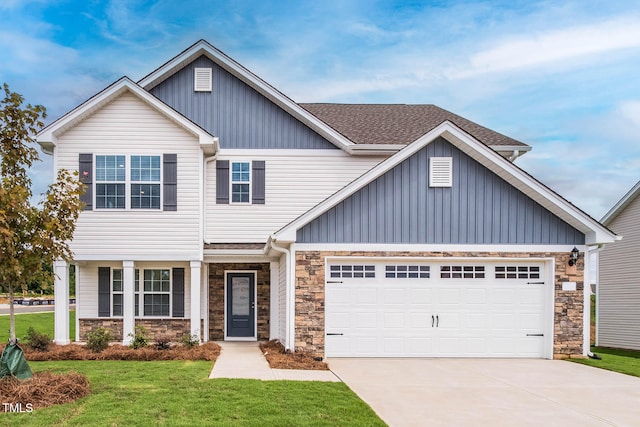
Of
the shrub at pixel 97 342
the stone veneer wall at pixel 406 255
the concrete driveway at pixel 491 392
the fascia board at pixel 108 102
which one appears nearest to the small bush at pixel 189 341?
the shrub at pixel 97 342

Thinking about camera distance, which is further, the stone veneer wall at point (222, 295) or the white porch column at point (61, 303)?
the stone veneer wall at point (222, 295)

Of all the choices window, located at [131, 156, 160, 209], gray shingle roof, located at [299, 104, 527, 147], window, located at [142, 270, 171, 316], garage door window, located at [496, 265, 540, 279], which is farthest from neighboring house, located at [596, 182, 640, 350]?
window, located at [131, 156, 160, 209]

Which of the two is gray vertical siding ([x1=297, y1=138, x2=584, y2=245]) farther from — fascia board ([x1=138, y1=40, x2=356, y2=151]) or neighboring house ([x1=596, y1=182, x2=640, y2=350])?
neighboring house ([x1=596, y1=182, x2=640, y2=350])

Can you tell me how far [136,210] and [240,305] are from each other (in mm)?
4438

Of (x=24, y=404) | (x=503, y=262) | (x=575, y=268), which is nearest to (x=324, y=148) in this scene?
(x=503, y=262)

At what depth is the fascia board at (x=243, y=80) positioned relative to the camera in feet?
56.2

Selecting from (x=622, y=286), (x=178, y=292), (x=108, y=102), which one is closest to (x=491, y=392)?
(x=178, y=292)

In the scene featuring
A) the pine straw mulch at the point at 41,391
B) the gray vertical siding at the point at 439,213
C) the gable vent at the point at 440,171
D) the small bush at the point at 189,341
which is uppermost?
the gable vent at the point at 440,171

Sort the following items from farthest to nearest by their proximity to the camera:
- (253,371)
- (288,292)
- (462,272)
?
(462,272), (288,292), (253,371)

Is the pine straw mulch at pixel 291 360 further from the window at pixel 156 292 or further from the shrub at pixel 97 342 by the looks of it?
the window at pixel 156 292

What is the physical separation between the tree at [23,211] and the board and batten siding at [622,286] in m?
19.1

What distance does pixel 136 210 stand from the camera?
1591cm

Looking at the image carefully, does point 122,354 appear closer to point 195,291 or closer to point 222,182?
point 195,291

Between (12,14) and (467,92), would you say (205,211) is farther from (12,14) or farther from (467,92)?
(467,92)
